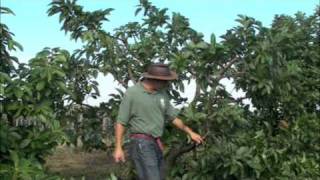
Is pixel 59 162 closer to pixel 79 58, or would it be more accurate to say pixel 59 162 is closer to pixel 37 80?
pixel 79 58

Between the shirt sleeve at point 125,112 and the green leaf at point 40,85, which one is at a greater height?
the green leaf at point 40,85

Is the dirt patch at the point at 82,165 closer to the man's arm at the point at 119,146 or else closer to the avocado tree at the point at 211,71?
the avocado tree at the point at 211,71

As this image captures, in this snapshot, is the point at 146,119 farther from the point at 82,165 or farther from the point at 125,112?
the point at 82,165

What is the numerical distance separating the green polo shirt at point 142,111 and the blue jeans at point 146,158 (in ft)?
0.35

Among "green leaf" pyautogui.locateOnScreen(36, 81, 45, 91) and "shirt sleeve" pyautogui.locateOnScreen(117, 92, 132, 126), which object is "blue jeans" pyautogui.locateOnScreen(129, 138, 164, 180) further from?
"green leaf" pyautogui.locateOnScreen(36, 81, 45, 91)

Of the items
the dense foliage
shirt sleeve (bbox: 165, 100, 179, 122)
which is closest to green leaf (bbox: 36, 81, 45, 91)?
the dense foliage

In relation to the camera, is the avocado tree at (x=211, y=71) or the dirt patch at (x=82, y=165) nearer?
the avocado tree at (x=211, y=71)

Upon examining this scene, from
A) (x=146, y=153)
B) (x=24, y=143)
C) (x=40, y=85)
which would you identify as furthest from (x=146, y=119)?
(x=24, y=143)

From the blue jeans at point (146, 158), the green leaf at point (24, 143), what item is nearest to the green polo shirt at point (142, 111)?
the blue jeans at point (146, 158)

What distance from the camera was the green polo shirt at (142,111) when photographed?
623 centimetres

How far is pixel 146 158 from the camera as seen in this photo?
245 inches

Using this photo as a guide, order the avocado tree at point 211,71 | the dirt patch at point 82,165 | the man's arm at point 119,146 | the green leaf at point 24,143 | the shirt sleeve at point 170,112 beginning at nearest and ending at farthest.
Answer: the man's arm at point 119,146 < the green leaf at point 24,143 < the shirt sleeve at point 170,112 < the avocado tree at point 211,71 < the dirt patch at point 82,165

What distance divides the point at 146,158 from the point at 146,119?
37cm

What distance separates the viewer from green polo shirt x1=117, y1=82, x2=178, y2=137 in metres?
6.23
